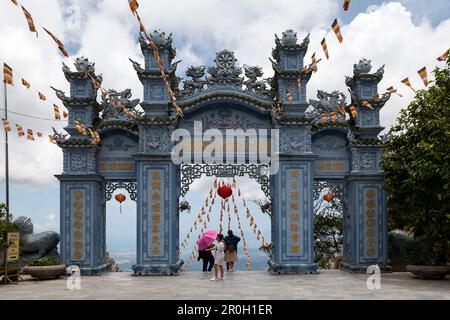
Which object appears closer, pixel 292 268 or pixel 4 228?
pixel 4 228

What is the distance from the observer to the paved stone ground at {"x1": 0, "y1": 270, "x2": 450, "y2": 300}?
9625 millimetres

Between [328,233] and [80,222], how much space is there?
33.8 feet

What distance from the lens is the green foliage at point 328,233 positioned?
1952 centimetres

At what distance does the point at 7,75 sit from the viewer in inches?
415

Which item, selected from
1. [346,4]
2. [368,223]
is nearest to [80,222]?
[368,223]

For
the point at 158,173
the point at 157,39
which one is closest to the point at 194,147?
the point at 158,173

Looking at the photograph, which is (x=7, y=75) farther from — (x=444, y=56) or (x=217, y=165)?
(x=444, y=56)

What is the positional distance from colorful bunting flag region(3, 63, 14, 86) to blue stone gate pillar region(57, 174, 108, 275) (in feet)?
12.7

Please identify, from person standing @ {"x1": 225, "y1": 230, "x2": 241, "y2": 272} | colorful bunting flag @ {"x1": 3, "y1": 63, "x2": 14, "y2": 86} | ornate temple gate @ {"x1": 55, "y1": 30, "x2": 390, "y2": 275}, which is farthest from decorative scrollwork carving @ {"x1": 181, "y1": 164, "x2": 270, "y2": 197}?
colorful bunting flag @ {"x1": 3, "y1": 63, "x2": 14, "y2": 86}

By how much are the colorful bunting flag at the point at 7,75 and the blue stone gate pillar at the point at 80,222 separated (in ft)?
12.7

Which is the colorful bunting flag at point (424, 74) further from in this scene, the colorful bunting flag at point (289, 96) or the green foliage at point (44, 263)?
the green foliage at point (44, 263)

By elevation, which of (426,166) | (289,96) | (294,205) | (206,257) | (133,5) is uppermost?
(133,5)

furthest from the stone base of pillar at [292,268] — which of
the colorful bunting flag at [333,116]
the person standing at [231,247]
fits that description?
the colorful bunting flag at [333,116]

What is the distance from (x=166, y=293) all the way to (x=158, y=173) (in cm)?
433
